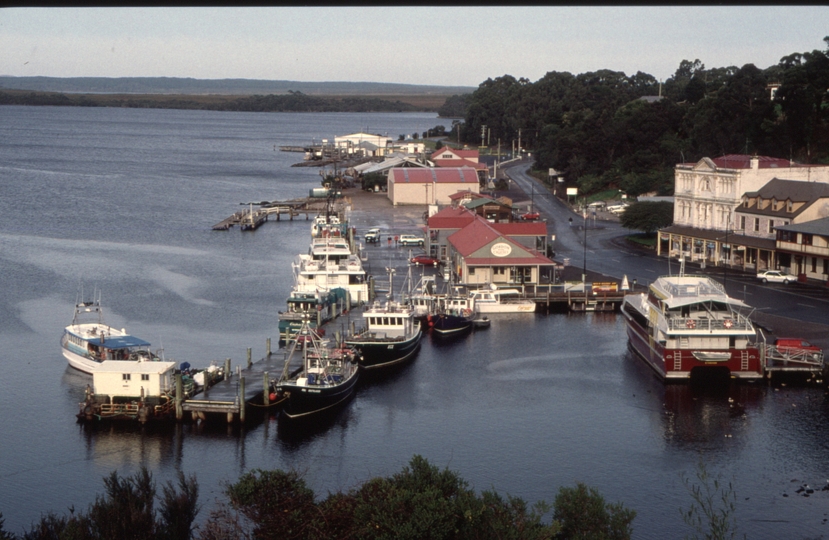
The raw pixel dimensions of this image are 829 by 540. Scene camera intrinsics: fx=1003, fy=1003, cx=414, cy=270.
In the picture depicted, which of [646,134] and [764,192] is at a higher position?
[646,134]

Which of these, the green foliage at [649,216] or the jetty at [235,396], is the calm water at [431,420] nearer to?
the jetty at [235,396]

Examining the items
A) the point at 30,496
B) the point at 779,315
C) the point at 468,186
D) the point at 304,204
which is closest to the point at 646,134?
the point at 468,186

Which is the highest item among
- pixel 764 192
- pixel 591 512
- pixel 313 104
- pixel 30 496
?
pixel 313 104

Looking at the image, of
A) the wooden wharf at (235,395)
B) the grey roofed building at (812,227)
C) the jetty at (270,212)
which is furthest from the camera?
the jetty at (270,212)

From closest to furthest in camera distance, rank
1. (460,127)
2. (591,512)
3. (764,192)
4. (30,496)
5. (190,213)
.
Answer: (591,512) < (30,496) < (764,192) < (190,213) < (460,127)

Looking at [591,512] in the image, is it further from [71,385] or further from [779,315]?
[779,315]

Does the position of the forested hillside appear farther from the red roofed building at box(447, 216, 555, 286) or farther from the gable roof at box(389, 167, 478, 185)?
the red roofed building at box(447, 216, 555, 286)

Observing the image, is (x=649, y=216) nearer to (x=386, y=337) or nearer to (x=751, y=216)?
(x=751, y=216)

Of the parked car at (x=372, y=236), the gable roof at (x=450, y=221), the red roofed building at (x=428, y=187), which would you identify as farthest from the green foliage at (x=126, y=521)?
the red roofed building at (x=428, y=187)
